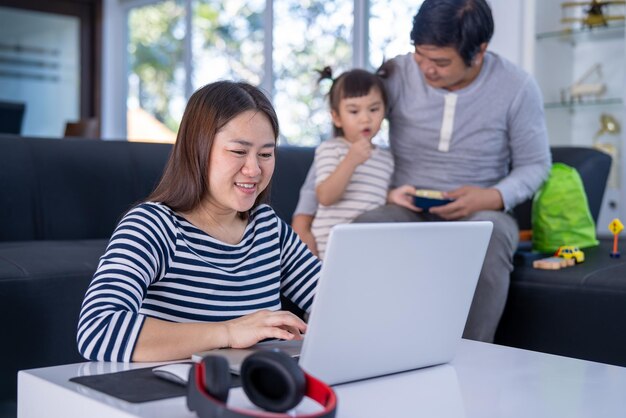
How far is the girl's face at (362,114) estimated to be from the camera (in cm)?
238

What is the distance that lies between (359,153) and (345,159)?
43 millimetres

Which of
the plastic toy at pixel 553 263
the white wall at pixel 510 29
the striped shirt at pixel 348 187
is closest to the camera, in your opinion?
the plastic toy at pixel 553 263

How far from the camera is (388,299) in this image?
975 millimetres

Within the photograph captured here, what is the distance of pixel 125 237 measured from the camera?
1168 mm

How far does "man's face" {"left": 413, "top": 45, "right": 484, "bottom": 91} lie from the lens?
7.53ft

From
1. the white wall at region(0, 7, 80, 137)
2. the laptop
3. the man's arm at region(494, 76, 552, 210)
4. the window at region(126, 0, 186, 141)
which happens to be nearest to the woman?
the laptop

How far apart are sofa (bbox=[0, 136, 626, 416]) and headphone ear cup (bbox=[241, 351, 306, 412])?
1.25m

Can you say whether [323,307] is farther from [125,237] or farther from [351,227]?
[125,237]

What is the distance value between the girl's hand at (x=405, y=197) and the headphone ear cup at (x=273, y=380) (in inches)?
62.5

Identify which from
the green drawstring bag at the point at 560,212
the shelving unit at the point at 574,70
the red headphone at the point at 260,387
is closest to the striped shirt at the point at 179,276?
the red headphone at the point at 260,387

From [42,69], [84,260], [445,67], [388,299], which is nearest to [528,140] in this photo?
[445,67]

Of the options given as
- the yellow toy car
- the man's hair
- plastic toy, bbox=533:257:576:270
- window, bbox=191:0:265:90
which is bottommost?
plastic toy, bbox=533:257:576:270

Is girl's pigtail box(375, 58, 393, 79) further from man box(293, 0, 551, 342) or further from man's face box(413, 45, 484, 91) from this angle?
man's face box(413, 45, 484, 91)

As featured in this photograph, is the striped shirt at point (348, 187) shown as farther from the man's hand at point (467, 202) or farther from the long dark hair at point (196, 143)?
the long dark hair at point (196, 143)
